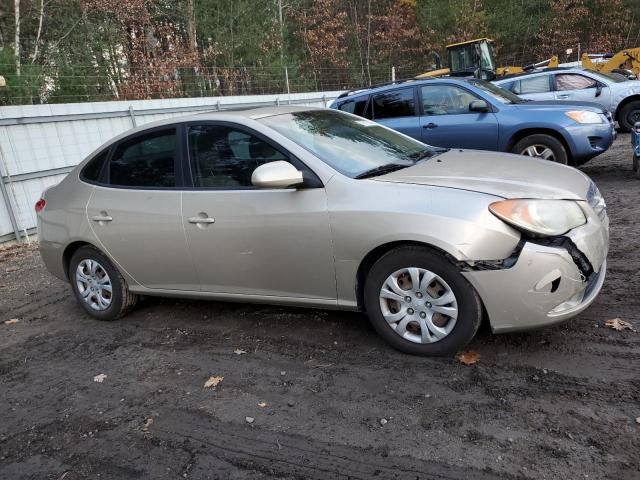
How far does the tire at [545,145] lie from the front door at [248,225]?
5256 mm

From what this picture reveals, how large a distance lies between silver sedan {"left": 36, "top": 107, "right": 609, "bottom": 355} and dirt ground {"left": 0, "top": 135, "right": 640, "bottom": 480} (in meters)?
0.32

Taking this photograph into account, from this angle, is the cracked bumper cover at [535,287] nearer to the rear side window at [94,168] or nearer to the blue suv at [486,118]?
the rear side window at [94,168]

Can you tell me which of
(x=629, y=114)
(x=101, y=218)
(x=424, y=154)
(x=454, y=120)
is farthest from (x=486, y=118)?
(x=629, y=114)

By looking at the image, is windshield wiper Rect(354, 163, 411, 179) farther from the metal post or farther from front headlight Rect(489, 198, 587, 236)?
the metal post

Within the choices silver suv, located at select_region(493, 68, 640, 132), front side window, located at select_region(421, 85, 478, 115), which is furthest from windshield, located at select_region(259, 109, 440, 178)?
silver suv, located at select_region(493, 68, 640, 132)

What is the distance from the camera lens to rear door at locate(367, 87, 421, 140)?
8.64m

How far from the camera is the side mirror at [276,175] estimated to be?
11.6ft

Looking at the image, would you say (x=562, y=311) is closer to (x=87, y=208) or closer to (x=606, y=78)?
(x=87, y=208)

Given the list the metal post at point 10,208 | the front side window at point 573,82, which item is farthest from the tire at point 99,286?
the front side window at point 573,82

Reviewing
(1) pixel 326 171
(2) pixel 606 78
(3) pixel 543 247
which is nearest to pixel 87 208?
(1) pixel 326 171

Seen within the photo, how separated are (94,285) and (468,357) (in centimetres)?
331

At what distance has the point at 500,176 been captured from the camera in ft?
11.9

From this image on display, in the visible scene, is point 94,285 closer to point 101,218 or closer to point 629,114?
point 101,218

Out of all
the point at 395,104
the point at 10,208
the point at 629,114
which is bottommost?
the point at 629,114
